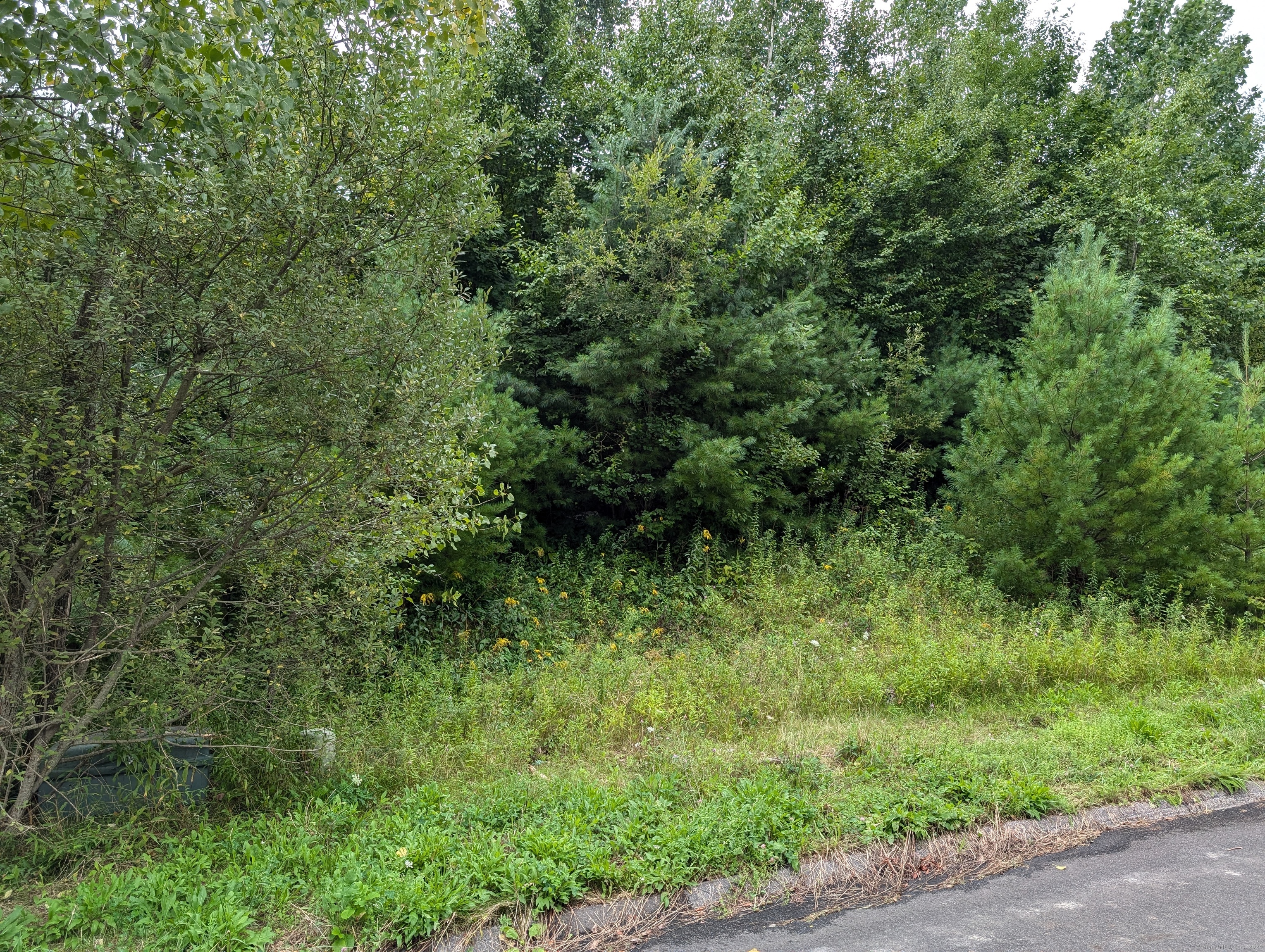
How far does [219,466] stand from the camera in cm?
384

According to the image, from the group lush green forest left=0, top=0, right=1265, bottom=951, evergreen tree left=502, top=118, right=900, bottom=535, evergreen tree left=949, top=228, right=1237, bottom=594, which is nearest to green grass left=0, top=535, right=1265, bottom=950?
lush green forest left=0, top=0, right=1265, bottom=951

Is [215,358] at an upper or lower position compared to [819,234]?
lower

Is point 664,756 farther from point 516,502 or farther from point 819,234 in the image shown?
point 819,234

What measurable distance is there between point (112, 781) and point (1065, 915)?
4.81 m

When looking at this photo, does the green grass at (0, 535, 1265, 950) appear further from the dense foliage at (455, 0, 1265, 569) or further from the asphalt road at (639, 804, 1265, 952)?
the dense foliage at (455, 0, 1265, 569)

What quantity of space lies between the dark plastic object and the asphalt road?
2.72 m

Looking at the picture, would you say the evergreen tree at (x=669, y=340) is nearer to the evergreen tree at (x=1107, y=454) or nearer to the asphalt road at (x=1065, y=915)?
the evergreen tree at (x=1107, y=454)

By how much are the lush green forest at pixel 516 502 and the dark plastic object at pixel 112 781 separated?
49 mm

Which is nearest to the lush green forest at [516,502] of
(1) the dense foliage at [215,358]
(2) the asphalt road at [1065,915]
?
(1) the dense foliage at [215,358]

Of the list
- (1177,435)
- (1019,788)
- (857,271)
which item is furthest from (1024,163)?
(1019,788)

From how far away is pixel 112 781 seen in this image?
4.06 meters

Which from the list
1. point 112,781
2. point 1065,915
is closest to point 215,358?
point 112,781

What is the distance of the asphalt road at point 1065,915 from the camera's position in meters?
3.18

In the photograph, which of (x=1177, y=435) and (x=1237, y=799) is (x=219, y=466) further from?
(x=1177, y=435)
